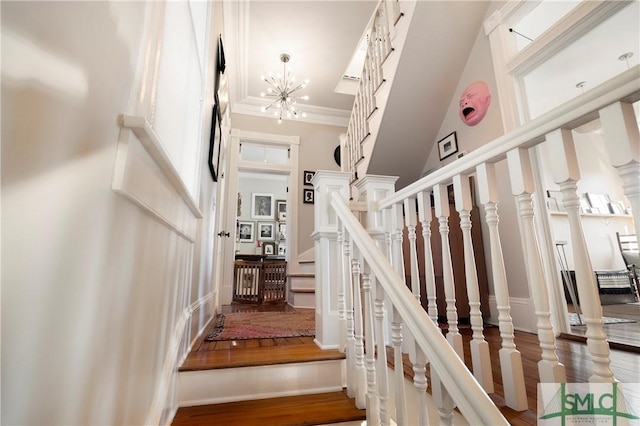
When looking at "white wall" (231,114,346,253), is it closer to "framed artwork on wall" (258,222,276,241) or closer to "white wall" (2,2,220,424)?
"framed artwork on wall" (258,222,276,241)

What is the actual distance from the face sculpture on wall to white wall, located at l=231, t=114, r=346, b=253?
7.95 feet

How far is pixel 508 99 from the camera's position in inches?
94.3

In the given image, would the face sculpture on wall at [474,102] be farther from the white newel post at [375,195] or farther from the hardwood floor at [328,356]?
the hardwood floor at [328,356]

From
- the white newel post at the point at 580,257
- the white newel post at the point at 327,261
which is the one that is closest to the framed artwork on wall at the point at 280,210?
the white newel post at the point at 327,261

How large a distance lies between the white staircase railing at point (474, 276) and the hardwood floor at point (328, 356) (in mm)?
176

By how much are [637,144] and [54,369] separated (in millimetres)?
1117

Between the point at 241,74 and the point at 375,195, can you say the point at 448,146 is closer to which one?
the point at 375,195

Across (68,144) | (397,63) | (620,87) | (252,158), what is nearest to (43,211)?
(68,144)

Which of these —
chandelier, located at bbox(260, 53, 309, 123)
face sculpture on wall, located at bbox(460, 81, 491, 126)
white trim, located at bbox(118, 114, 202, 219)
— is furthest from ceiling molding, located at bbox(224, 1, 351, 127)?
white trim, located at bbox(118, 114, 202, 219)

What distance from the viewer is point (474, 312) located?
92 cm

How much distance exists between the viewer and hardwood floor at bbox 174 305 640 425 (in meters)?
1.12

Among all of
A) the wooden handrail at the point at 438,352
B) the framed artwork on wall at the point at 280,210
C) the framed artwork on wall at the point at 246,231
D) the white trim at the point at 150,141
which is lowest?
the wooden handrail at the point at 438,352

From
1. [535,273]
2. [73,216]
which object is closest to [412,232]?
[535,273]

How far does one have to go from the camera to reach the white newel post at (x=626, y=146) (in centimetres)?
55
